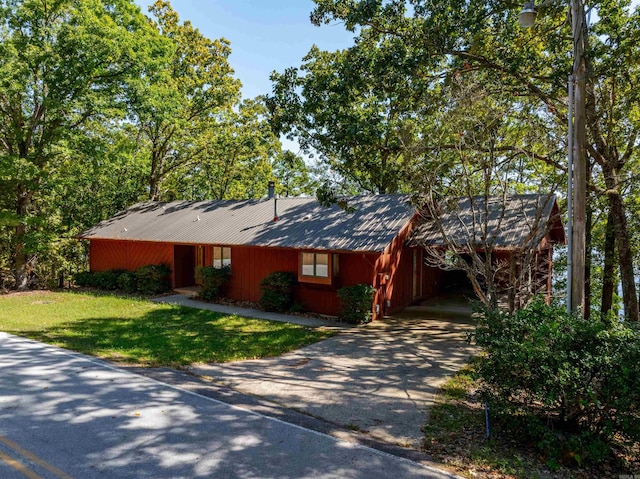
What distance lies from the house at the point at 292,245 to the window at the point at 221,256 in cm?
4

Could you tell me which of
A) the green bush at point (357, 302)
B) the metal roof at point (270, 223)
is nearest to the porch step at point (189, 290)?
the metal roof at point (270, 223)

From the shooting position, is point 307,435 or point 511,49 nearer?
point 307,435

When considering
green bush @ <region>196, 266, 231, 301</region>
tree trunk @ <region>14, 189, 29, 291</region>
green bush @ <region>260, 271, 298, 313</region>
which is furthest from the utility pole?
tree trunk @ <region>14, 189, 29, 291</region>

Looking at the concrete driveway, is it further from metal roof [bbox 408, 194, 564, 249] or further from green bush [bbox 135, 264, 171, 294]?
green bush [bbox 135, 264, 171, 294]

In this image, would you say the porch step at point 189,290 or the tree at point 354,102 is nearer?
the tree at point 354,102

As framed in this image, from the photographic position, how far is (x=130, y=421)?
5699 mm

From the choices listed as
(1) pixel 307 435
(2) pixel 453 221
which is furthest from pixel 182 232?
(1) pixel 307 435

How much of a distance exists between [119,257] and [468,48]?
1770 cm

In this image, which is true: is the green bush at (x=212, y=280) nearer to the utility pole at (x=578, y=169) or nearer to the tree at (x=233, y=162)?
the tree at (x=233, y=162)

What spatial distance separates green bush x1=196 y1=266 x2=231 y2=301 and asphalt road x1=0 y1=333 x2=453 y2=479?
889 cm

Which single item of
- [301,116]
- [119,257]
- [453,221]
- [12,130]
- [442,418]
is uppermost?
[12,130]

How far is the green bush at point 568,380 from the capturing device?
14.7ft

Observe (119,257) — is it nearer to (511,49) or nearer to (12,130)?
(12,130)

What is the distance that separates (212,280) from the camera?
16.1 meters
